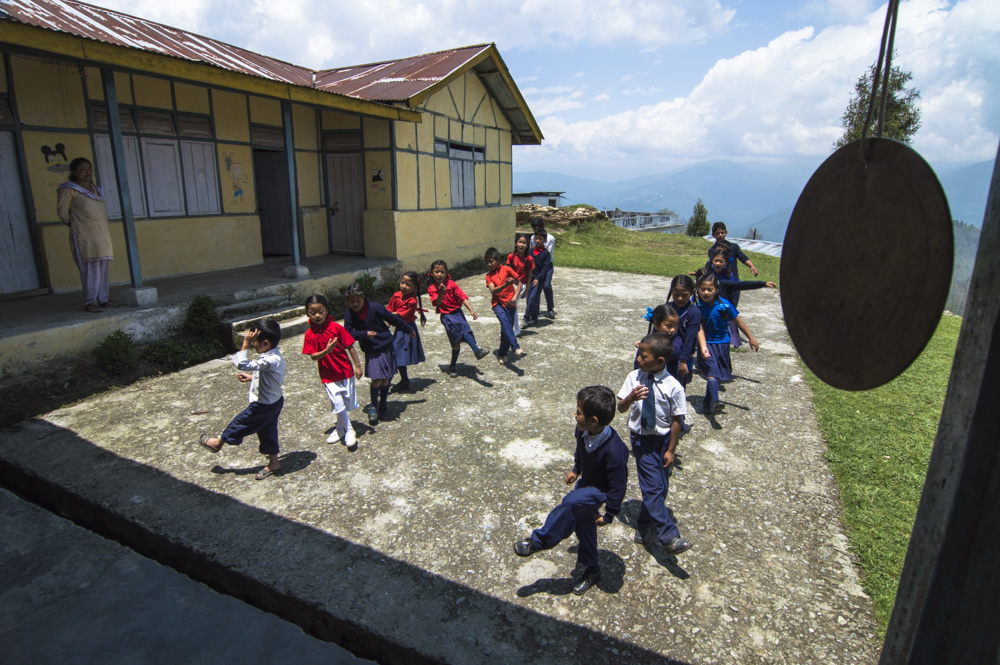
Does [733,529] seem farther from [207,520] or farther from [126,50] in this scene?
[126,50]

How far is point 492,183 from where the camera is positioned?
15.4 metres

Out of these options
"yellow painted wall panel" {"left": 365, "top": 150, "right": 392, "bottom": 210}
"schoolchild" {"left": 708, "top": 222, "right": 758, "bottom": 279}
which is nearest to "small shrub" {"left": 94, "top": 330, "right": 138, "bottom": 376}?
"yellow painted wall panel" {"left": 365, "top": 150, "right": 392, "bottom": 210}

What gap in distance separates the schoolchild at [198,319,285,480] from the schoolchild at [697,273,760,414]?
11.8 feet

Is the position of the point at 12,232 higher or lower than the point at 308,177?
lower

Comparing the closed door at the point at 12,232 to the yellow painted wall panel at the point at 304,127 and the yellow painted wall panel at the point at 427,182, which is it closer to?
the yellow painted wall panel at the point at 304,127

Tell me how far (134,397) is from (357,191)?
23.2ft

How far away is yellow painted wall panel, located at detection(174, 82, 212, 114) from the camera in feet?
29.0

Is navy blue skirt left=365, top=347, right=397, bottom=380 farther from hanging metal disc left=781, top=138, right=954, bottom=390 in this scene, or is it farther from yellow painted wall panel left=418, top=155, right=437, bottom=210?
yellow painted wall panel left=418, top=155, right=437, bottom=210

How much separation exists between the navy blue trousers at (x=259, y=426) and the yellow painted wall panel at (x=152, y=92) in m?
6.74

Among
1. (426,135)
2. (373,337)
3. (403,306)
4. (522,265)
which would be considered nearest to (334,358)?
(373,337)

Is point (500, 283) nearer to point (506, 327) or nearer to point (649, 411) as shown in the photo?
point (506, 327)

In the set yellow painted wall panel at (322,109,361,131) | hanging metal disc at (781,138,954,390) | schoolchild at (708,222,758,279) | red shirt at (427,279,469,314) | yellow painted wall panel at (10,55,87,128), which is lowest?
red shirt at (427,279,469,314)

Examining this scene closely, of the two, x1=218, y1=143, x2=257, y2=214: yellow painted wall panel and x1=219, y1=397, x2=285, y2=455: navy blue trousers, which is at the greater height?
x1=218, y1=143, x2=257, y2=214: yellow painted wall panel

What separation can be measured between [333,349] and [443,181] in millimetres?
9279
